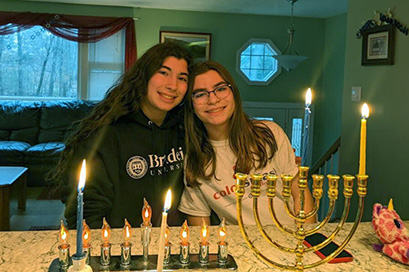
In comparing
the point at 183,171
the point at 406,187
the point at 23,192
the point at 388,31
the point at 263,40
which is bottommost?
the point at 23,192

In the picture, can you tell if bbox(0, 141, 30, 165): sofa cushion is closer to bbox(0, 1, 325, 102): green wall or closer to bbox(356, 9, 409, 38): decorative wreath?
bbox(0, 1, 325, 102): green wall

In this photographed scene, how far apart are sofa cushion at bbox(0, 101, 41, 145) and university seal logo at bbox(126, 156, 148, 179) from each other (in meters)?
4.65

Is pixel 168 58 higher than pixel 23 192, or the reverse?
pixel 168 58

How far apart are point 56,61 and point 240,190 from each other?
623 centimetres

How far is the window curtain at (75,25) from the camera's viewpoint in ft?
20.2

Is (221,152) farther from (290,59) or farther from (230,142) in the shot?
(290,59)

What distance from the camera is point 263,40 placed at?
6734 mm

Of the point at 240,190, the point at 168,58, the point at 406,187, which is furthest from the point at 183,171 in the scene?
the point at 406,187

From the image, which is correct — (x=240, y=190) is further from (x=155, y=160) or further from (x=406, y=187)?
(x=406, y=187)

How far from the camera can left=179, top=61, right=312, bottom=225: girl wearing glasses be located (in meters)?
1.78

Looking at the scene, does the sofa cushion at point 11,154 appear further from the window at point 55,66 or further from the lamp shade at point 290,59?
the lamp shade at point 290,59

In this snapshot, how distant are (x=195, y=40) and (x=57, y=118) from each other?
2355mm

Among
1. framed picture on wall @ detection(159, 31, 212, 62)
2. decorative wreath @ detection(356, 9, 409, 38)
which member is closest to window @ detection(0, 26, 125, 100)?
framed picture on wall @ detection(159, 31, 212, 62)

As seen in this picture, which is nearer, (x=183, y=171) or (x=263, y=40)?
(x=183, y=171)
